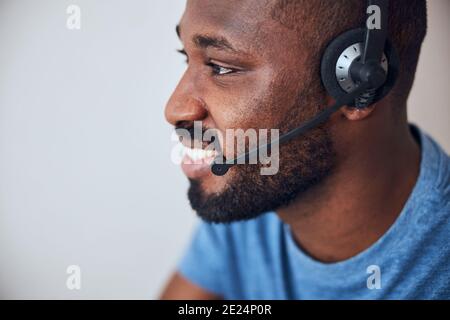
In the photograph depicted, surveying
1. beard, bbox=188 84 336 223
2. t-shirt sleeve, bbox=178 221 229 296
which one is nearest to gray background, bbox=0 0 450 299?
t-shirt sleeve, bbox=178 221 229 296

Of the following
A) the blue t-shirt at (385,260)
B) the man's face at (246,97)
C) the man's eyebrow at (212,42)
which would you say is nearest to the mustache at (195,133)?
the man's face at (246,97)

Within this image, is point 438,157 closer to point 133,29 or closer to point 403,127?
point 403,127

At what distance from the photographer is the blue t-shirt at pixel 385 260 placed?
36.1 inches

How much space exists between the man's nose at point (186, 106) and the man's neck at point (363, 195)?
0.24 meters

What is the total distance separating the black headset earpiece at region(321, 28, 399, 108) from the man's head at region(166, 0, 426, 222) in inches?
0.9

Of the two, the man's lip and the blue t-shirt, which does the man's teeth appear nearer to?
the man's lip

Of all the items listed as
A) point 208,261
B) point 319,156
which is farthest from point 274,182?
point 208,261

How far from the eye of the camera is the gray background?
1028mm

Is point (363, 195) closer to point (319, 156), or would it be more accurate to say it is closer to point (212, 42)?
point (319, 156)

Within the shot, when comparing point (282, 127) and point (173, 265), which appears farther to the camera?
point (173, 265)

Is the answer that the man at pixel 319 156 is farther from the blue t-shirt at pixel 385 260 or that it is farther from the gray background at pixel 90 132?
the gray background at pixel 90 132

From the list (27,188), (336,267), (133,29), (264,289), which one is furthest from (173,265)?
(133,29)

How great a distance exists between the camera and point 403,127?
0.98 metres

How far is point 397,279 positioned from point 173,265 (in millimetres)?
643
